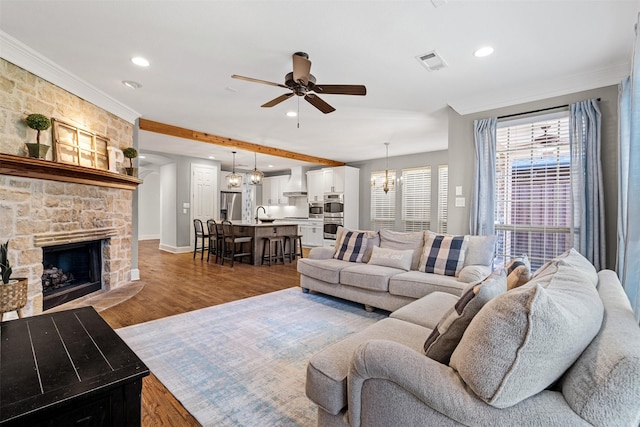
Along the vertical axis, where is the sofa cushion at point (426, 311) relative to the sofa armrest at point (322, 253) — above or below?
below

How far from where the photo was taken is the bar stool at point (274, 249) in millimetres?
6509

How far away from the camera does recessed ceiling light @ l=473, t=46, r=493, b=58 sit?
269cm

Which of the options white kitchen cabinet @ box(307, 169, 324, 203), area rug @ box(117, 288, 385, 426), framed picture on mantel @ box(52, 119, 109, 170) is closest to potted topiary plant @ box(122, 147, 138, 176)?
framed picture on mantel @ box(52, 119, 109, 170)

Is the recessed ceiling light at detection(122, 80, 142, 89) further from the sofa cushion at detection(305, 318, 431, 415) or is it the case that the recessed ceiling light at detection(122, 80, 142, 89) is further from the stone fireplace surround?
the sofa cushion at detection(305, 318, 431, 415)

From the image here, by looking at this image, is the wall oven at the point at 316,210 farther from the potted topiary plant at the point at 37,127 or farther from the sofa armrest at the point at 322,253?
the potted topiary plant at the point at 37,127

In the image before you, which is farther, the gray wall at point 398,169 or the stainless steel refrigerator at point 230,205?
the stainless steel refrigerator at point 230,205

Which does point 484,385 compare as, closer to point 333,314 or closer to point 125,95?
point 333,314

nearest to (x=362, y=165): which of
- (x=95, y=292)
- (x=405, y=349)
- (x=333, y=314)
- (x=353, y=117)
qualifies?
(x=353, y=117)

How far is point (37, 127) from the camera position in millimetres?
2893

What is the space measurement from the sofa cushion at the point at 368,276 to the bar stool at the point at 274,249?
123 inches

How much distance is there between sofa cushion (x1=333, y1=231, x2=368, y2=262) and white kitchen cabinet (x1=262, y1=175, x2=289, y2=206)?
20.4ft

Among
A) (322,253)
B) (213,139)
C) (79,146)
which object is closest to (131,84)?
(79,146)

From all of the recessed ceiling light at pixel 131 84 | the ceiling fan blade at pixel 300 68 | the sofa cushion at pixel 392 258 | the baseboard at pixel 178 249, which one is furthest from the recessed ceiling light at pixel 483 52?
the baseboard at pixel 178 249

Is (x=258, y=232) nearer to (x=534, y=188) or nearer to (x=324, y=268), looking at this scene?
(x=324, y=268)
